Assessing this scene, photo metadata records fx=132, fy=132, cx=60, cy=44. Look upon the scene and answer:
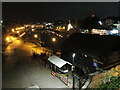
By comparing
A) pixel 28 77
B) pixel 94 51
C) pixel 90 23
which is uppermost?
pixel 90 23

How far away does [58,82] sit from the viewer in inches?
552

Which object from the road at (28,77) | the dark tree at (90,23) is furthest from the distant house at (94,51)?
the dark tree at (90,23)

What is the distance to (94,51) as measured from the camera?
1579 centimetres

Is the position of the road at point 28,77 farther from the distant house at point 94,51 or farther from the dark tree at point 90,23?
the dark tree at point 90,23

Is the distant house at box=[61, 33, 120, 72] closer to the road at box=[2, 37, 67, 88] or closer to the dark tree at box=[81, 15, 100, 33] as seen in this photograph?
the road at box=[2, 37, 67, 88]

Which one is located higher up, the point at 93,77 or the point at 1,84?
the point at 93,77

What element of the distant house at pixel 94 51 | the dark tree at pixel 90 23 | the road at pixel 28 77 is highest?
the dark tree at pixel 90 23

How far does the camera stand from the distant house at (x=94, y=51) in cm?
1517

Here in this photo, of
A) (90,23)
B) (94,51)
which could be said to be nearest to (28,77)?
(94,51)

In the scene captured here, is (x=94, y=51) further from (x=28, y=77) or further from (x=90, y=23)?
(x=90, y=23)

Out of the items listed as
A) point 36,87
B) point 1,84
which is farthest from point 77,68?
point 1,84

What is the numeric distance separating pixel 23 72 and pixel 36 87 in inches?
193

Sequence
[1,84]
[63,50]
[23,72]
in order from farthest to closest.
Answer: [63,50] < [23,72] < [1,84]

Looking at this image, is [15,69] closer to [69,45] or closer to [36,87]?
[36,87]
